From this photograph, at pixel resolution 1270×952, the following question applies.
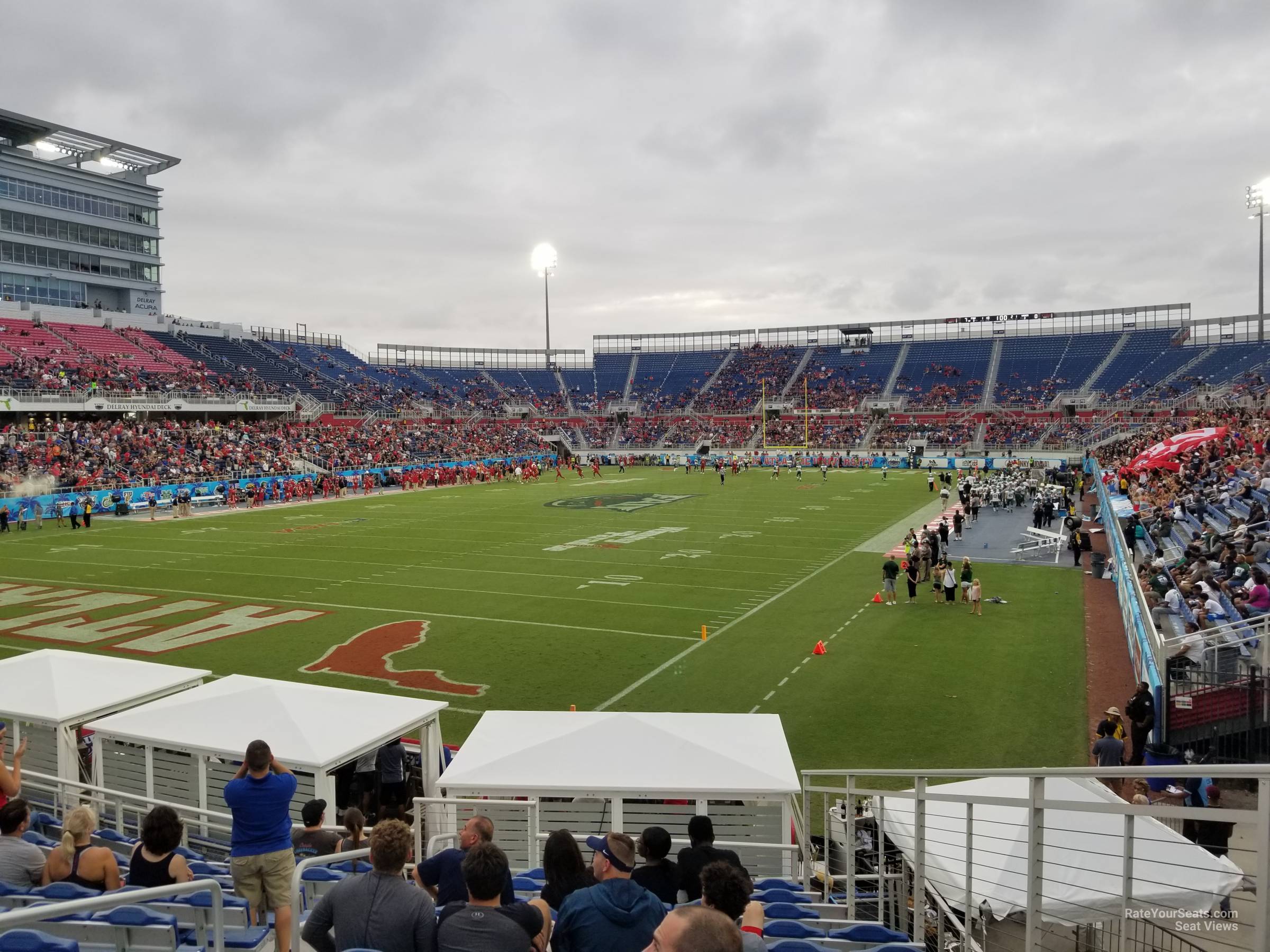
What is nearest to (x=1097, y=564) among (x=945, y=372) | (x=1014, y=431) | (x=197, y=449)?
(x=197, y=449)

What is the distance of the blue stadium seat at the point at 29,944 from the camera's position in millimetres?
4125

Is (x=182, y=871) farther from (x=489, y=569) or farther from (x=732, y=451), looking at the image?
(x=732, y=451)

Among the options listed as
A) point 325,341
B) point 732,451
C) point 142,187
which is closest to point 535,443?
point 732,451

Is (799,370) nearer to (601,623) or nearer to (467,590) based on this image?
(467,590)

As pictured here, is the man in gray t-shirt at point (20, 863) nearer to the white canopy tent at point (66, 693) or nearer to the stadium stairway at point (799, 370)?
the white canopy tent at point (66, 693)

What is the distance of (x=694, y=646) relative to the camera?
17016 millimetres

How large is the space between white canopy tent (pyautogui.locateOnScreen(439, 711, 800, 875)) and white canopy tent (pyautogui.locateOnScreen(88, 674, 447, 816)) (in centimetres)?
119

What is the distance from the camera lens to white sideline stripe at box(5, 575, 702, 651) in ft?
59.0

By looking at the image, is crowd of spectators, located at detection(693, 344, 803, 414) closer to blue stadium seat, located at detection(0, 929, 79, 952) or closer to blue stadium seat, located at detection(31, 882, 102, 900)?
blue stadium seat, located at detection(31, 882, 102, 900)

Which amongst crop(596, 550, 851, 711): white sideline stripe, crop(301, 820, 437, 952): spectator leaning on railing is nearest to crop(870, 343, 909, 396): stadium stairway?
crop(596, 550, 851, 711): white sideline stripe

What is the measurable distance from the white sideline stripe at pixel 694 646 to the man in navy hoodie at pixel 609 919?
9382 mm

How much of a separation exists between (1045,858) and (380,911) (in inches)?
188

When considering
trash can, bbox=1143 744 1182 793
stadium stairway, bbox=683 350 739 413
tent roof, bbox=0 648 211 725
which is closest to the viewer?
tent roof, bbox=0 648 211 725

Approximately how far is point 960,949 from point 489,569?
20.1m
